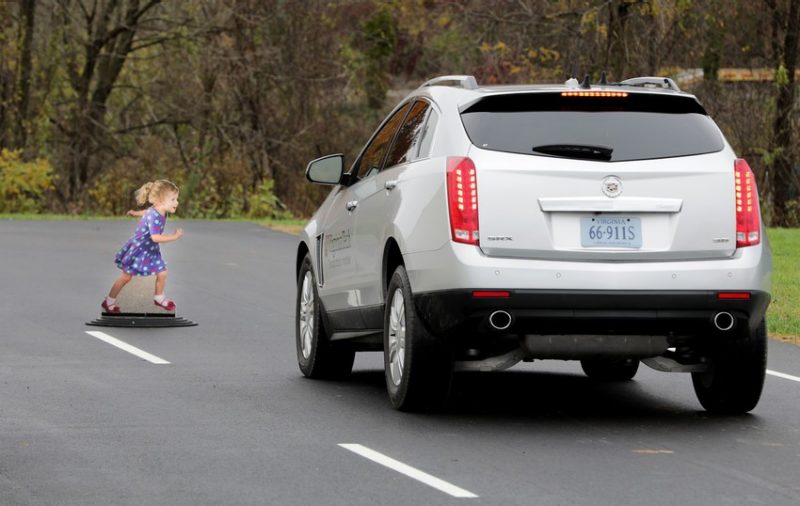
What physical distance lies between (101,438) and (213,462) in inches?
36.7

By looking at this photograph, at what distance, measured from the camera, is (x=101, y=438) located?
903cm

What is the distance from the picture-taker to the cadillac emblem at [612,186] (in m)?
9.30

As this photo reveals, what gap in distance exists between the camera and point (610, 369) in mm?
12164

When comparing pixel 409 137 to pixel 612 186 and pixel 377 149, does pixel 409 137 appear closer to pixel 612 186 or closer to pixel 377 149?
pixel 377 149

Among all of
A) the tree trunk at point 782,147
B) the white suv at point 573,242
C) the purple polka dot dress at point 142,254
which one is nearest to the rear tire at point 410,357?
the white suv at point 573,242

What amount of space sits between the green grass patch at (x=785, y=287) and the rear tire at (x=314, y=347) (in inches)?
174

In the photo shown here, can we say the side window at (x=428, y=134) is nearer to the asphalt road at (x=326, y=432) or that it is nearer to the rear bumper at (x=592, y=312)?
the rear bumper at (x=592, y=312)

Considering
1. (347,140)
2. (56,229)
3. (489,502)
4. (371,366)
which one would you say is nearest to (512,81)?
(347,140)

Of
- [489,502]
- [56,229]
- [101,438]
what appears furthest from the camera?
[56,229]

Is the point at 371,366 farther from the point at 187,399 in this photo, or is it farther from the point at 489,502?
the point at 489,502

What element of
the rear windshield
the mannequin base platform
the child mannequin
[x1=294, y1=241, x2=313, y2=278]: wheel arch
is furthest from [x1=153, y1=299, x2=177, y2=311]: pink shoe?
the rear windshield

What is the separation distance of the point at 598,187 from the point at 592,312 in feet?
2.13

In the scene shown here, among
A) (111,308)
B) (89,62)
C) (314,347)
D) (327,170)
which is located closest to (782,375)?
(314,347)

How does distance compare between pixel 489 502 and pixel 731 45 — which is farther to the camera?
pixel 731 45
